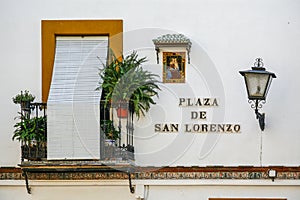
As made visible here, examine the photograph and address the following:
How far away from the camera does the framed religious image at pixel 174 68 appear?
12898 mm

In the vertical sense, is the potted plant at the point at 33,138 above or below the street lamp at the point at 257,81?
below

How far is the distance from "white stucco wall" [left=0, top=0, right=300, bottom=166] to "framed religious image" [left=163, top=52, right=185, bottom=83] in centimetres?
12

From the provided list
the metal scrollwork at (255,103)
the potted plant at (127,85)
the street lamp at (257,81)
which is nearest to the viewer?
the street lamp at (257,81)

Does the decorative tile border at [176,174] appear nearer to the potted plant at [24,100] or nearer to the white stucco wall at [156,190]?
the white stucco wall at [156,190]

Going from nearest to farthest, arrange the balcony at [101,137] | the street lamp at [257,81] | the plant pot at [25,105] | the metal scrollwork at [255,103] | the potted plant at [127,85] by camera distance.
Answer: the street lamp at [257,81] → the balcony at [101,137] → the potted plant at [127,85] → the plant pot at [25,105] → the metal scrollwork at [255,103]

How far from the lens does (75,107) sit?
12.4m

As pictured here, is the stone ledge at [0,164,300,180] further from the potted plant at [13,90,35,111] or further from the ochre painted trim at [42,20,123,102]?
the ochre painted trim at [42,20,123,102]

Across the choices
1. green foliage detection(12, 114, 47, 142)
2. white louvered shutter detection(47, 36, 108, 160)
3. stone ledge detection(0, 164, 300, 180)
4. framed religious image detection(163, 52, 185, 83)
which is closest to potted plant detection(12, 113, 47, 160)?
green foliage detection(12, 114, 47, 142)

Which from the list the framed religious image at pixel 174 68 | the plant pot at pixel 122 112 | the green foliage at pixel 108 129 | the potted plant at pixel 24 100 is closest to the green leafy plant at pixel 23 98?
the potted plant at pixel 24 100

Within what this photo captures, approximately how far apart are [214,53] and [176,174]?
6.36 feet

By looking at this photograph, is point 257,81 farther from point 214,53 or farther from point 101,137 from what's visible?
point 101,137

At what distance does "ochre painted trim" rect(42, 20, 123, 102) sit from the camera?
13.0 m

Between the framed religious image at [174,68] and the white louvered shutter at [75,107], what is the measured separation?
945 millimetres

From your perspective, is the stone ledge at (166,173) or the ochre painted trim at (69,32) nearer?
the stone ledge at (166,173)
